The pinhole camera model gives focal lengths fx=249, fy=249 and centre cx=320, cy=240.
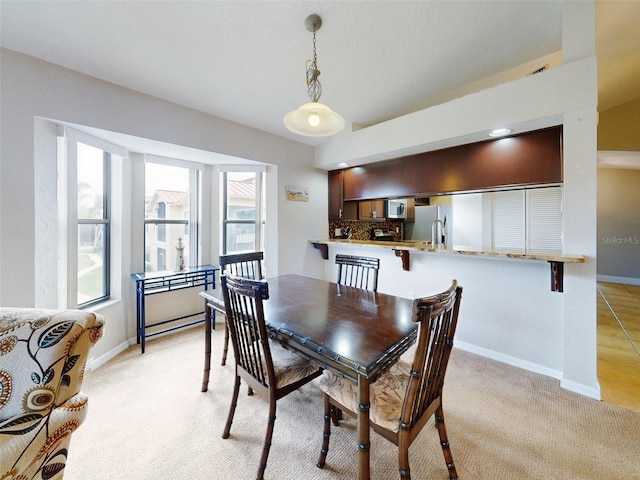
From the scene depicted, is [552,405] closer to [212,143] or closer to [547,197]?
[547,197]

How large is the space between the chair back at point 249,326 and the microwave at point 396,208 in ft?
11.0

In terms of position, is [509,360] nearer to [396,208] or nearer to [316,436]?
[316,436]

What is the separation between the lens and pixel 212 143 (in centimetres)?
288

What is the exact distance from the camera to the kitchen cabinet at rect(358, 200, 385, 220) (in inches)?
158

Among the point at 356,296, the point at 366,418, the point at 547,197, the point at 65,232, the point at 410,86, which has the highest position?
the point at 410,86

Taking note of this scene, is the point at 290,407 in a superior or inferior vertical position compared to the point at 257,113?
inferior

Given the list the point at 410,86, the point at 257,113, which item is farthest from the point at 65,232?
the point at 410,86

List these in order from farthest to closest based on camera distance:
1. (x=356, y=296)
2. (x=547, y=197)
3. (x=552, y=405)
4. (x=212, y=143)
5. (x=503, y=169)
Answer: (x=547, y=197)
(x=212, y=143)
(x=503, y=169)
(x=356, y=296)
(x=552, y=405)

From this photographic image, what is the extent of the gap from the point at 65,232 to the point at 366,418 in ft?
9.25

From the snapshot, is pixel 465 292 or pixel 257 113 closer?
pixel 465 292

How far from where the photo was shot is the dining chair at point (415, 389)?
3.11 ft

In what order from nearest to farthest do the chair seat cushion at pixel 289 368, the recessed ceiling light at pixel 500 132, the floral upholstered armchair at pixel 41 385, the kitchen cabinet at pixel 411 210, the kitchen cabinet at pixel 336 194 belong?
1. the floral upholstered armchair at pixel 41 385
2. the chair seat cushion at pixel 289 368
3. the recessed ceiling light at pixel 500 132
4. the kitchen cabinet at pixel 336 194
5. the kitchen cabinet at pixel 411 210

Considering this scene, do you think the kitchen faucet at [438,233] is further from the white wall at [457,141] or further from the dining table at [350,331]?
the dining table at [350,331]

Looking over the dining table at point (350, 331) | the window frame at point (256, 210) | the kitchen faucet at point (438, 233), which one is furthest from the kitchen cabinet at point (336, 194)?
the dining table at point (350, 331)
